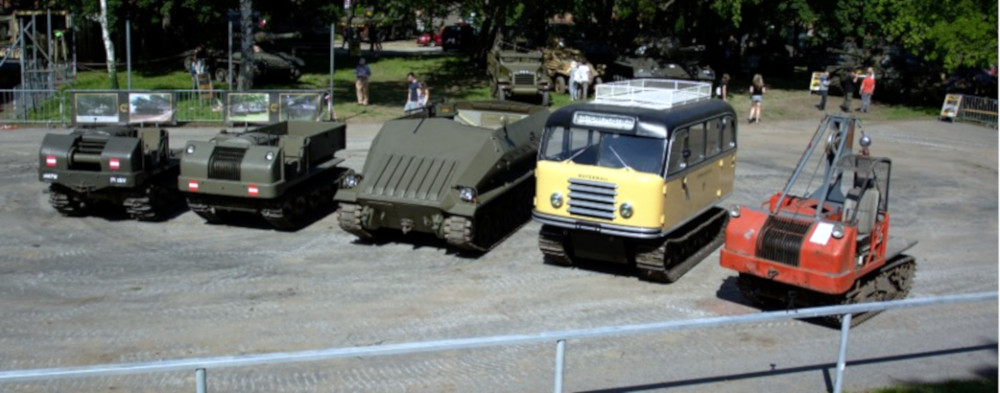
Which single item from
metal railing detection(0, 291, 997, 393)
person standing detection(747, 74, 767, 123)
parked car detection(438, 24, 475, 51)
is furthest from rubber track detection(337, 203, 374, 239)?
parked car detection(438, 24, 475, 51)

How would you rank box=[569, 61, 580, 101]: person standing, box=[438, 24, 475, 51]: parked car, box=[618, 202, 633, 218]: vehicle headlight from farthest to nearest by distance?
box=[438, 24, 475, 51]: parked car
box=[569, 61, 580, 101]: person standing
box=[618, 202, 633, 218]: vehicle headlight

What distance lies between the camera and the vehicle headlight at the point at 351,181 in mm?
15695

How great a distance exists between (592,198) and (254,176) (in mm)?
5633

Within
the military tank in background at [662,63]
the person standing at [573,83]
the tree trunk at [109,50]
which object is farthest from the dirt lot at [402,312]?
the military tank in background at [662,63]

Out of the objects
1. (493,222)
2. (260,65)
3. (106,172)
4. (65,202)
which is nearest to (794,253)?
(493,222)

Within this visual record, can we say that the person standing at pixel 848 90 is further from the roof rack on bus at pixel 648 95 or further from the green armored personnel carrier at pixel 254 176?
the green armored personnel carrier at pixel 254 176

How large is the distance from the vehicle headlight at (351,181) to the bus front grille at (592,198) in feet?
12.0

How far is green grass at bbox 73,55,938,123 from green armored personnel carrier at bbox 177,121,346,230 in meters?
12.2

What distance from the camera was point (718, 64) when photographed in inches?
1705

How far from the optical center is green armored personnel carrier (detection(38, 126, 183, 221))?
664 inches

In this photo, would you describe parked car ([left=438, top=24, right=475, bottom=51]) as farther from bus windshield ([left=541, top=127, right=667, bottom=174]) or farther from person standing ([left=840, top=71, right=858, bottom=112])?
bus windshield ([left=541, top=127, right=667, bottom=174])

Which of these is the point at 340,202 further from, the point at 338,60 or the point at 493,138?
the point at 338,60

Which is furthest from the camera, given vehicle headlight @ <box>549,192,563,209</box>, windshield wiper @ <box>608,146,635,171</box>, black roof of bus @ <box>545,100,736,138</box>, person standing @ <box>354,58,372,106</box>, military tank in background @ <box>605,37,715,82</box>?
military tank in background @ <box>605,37,715,82</box>

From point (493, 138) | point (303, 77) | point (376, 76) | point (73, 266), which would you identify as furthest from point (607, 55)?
point (73, 266)
